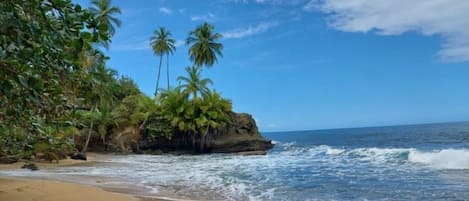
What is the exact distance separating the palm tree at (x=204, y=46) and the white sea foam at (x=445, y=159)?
22792 millimetres

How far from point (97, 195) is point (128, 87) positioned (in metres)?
36.0

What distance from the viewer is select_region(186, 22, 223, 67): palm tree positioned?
131 feet

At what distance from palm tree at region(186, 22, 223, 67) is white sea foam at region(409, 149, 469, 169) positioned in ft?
74.8

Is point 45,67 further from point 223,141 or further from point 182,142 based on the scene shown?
point 182,142

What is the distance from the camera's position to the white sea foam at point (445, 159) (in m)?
17.3

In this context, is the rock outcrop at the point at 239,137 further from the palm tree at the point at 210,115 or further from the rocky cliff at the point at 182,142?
the palm tree at the point at 210,115

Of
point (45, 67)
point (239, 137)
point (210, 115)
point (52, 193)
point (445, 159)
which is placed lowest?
point (445, 159)

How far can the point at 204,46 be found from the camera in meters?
39.8

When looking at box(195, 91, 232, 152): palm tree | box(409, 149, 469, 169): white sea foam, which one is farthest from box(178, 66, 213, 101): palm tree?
box(409, 149, 469, 169): white sea foam

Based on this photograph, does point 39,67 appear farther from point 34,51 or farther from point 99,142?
point 99,142

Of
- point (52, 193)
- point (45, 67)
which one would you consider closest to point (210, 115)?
point (52, 193)

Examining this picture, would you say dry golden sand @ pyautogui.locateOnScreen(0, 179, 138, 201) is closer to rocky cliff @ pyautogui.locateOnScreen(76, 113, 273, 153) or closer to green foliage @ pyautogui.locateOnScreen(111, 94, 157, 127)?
rocky cliff @ pyautogui.locateOnScreen(76, 113, 273, 153)

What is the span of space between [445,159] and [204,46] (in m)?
25.5

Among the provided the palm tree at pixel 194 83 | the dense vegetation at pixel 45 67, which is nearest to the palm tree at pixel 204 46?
the palm tree at pixel 194 83
